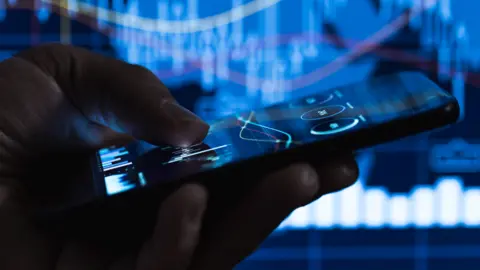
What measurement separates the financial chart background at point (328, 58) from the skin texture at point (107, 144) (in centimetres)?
18

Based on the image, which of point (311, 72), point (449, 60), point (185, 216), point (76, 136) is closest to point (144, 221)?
point (185, 216)

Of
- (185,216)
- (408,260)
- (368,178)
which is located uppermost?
(185,216)

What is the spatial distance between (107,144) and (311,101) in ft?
0.67

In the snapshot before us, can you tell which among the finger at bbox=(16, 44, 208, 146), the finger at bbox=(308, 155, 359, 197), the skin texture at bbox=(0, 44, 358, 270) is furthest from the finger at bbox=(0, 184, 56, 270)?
the finger at bbox=(308, 155, 359, 197)

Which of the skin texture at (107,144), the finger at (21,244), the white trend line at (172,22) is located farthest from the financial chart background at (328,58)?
the finger at (21,244)

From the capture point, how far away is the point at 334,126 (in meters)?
0.34

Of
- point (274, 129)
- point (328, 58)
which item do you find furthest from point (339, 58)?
point (274, 129)

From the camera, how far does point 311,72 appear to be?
0.66m

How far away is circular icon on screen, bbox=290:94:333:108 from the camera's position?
0.41 m

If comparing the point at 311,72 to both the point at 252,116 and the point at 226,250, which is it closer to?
the point at 252,116

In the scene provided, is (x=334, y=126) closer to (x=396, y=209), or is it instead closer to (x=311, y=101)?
(x=311, y=101)

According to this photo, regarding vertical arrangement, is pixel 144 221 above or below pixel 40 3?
below

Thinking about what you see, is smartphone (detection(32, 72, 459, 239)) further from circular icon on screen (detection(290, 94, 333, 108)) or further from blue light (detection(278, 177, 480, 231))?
blue light (detection(278, 177, 480, 231))

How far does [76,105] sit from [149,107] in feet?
0.34
